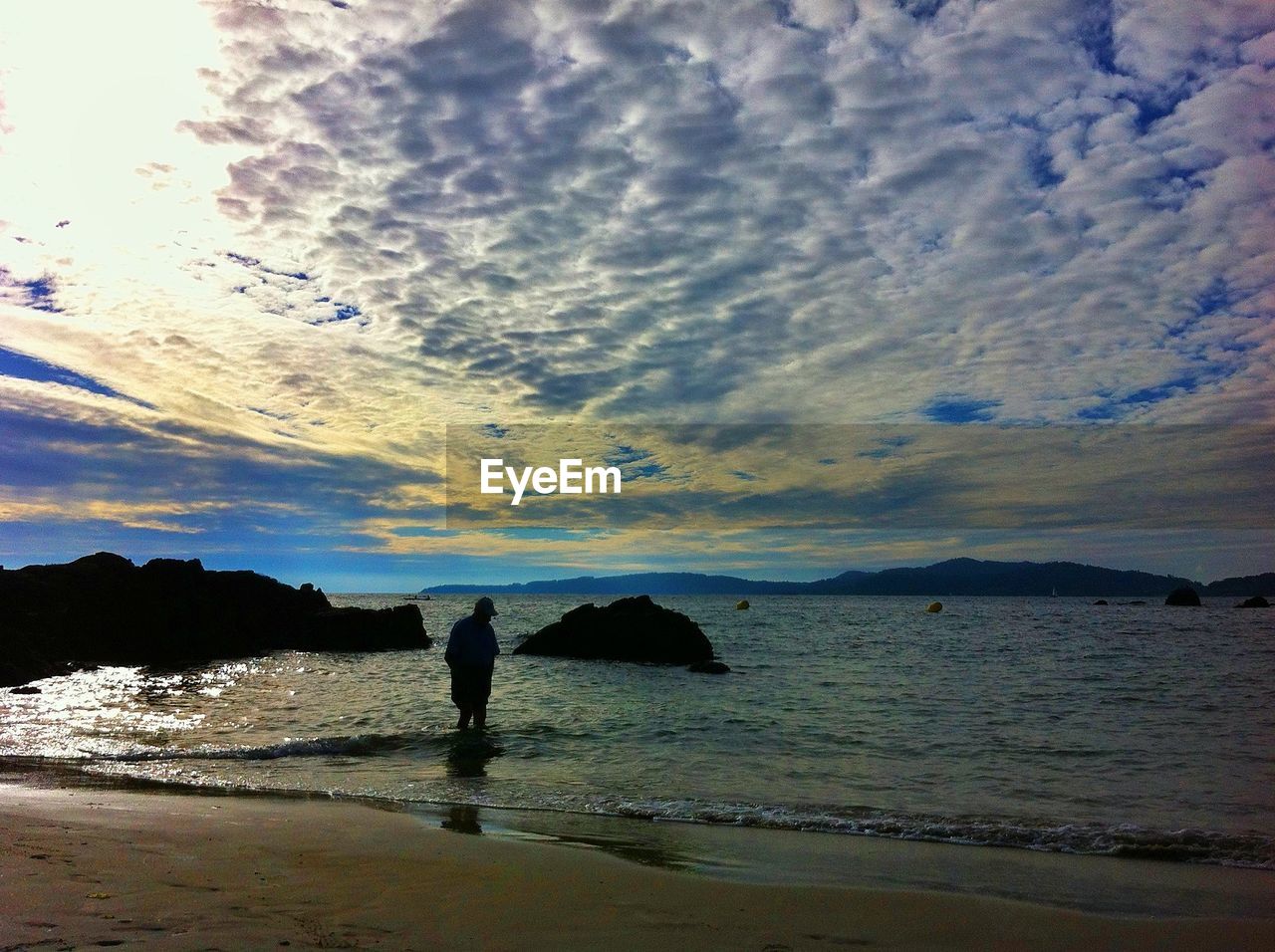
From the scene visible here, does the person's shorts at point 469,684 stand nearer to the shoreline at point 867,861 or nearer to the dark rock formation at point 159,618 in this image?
the shoreline at point 867,861

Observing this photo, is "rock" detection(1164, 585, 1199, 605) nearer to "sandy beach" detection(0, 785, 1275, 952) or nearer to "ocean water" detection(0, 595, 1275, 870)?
"ocean water" detection(0, 595, 1275, 870)

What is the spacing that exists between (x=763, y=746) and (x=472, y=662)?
614 cm

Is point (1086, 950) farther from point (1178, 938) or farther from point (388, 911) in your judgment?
point (388, 911)

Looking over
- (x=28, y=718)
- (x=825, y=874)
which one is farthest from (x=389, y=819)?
(x=28, y=718)

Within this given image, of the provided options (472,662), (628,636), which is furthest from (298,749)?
(628,636)

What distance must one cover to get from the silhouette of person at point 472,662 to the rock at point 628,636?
63.6 ft

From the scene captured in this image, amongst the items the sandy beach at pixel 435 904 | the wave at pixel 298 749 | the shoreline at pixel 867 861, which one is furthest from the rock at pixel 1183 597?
the sandy beach at pixel 435 904

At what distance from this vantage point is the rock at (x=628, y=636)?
36062 mm

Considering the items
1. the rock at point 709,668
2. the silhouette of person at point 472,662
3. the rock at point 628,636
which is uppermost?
the silhouette of person at point 472,662

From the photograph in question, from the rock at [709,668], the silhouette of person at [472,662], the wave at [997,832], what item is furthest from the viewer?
the rock at [709,668]

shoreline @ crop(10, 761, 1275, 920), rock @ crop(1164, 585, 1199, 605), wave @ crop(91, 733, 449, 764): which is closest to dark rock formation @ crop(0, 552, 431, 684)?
wave @ crop(91, 733, 449, 764)

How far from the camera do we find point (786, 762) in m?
13.5

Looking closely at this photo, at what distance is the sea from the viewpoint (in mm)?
8523

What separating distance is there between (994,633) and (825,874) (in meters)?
57.1
